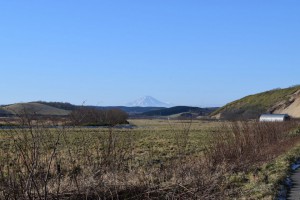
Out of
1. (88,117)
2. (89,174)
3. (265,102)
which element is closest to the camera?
(89,174)

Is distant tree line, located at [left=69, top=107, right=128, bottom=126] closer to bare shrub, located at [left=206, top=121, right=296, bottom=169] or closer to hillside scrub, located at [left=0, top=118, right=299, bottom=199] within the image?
hillside scrub, located at [left=0, top=118, right=299, bottom=199]

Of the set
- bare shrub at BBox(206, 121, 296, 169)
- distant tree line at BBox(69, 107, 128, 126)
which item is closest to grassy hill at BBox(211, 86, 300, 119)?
bare shrub at BBox(206, 121, 296, 169)

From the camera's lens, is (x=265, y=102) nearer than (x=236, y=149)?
No

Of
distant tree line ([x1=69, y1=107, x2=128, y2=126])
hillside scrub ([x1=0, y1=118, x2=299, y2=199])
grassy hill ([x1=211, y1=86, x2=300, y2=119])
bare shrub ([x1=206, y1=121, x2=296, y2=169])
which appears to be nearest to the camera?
hillside scrub ([x1=0, y1=118, x2=299, y2=199])

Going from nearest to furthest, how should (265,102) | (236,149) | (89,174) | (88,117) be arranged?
(89,174)
(88,117)
(236,149)
(265,102)

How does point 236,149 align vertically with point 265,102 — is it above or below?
below

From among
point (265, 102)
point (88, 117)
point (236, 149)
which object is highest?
point (265, 102)

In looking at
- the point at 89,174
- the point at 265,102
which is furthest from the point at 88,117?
the point at 265,102

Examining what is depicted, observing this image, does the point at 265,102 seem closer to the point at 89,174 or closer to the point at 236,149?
the point at 236,149

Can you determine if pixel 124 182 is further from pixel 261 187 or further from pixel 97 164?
pixel 261 187

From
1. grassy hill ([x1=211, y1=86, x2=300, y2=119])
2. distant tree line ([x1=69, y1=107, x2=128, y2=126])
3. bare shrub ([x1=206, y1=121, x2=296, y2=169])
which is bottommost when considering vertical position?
bare shrub ([x1=206, y1=121, x2=296, y2=169])

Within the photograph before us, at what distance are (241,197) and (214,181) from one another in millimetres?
745

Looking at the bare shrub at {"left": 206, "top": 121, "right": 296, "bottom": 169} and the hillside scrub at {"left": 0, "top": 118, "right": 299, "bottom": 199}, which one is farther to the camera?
the bare shrub at {"left": 206, "top": 121, "right": 296, "bottom": 169}

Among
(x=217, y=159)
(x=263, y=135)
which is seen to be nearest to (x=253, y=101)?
(x=263, y=135)
